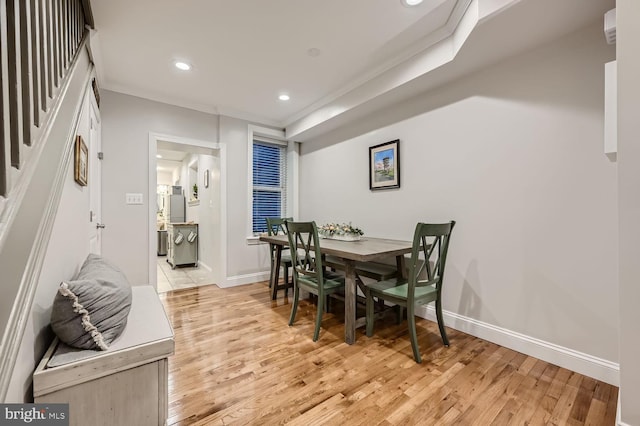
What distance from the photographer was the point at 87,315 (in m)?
1.13

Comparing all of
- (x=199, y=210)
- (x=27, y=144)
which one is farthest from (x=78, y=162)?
(x=199, y=210)

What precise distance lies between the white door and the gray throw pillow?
1601 mm

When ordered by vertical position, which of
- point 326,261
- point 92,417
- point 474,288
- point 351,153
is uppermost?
point 351,153

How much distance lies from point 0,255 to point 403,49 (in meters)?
2.74

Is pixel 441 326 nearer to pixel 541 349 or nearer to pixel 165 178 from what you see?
pixel 541 349

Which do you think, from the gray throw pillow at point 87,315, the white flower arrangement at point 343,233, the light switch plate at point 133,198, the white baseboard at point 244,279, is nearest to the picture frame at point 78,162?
the gray throw pillow at point 87,315

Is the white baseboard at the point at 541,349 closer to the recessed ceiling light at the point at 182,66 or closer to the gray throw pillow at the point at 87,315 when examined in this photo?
Result: the gray throw pillow at the point at 87,315

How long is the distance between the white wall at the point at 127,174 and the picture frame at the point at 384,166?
8.80ft

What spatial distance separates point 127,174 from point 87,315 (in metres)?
2.54

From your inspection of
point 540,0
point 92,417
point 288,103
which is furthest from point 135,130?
point 540,0

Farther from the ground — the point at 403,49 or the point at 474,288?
the point at 403,49

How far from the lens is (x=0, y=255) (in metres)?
0.59

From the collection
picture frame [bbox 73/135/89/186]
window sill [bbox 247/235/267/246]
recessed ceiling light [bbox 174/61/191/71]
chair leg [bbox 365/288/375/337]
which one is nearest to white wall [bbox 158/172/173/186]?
window sill [bbox 247/235/267/246]

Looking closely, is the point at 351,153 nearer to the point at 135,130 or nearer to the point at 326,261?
the point at 326,261
